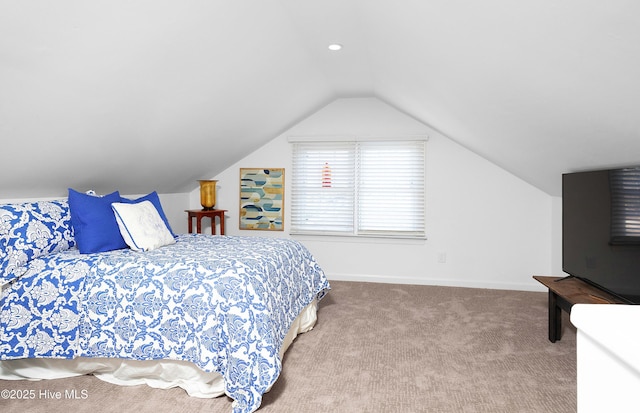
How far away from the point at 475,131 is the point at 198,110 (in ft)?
7.77

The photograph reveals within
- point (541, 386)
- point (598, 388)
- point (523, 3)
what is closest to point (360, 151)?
point (541, 386)

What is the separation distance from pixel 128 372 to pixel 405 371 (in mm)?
1679

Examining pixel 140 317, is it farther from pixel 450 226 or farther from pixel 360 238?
pixel 450 226

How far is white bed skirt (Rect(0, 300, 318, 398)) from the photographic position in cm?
219

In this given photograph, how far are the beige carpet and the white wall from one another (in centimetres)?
86

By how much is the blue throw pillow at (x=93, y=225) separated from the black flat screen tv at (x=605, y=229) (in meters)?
3.19

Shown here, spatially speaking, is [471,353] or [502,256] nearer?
[471,353]

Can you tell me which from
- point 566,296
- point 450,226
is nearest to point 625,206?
point 566,296

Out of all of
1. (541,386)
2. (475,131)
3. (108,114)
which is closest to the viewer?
(541,386)

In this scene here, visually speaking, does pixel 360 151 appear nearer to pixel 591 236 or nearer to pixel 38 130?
pixel 591 236

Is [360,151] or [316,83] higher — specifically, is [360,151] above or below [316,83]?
below

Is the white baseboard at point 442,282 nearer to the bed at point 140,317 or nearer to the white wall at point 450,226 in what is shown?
the white wall at point 450,226

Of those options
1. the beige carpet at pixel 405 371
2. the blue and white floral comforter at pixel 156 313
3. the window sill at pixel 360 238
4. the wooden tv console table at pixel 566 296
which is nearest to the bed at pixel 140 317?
the blue and white floral comforter at pixel 156 313

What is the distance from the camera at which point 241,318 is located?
2.04 meters
